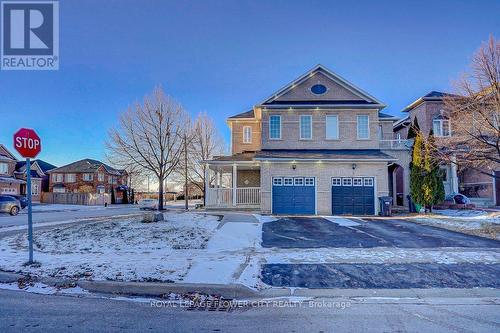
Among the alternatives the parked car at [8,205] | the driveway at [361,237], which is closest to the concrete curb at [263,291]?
the driveway at [361,237]

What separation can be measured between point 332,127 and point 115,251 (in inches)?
658

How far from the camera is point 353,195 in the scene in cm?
2044

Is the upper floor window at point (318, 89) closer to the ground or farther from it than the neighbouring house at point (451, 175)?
farther from it

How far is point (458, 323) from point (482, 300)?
5.04 feet

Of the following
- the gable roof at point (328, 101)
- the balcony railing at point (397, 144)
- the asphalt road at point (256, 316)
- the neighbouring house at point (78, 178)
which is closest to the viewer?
the asphalt road at point (256, 316)

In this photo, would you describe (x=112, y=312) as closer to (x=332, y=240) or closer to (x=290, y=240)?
(x=290, y=240)

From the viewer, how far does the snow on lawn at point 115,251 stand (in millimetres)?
7000

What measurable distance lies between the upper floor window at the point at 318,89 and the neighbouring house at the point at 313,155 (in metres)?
0.07

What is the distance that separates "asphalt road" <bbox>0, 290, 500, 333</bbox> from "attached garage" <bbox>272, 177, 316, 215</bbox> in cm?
1448

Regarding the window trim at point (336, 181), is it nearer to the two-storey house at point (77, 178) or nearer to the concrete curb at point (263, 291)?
the concrete curb at point (263, 291)

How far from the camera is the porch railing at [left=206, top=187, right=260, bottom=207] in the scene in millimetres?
21000

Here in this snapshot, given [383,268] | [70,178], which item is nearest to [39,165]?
[70,178]

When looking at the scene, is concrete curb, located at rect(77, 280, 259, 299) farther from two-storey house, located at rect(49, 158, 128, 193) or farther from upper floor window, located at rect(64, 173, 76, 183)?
upper floor window, located at rect(64, 173, 76, 183)

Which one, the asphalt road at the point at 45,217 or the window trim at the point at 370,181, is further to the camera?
the window trim at the point at 370,181
